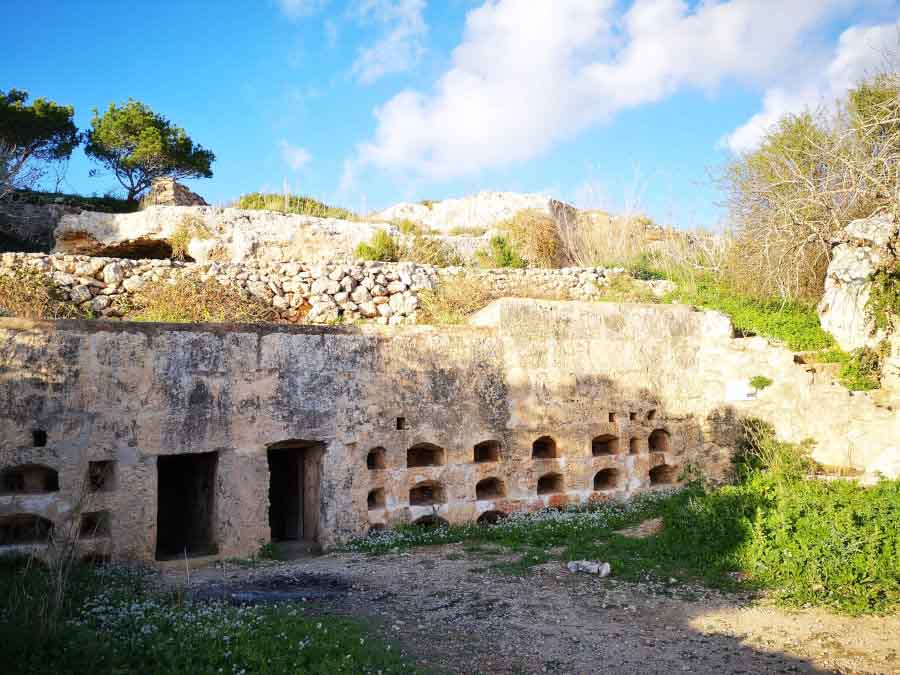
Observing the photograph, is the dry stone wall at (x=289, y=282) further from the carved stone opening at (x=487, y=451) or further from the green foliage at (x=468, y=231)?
the green foliage at (x=468, y=231)

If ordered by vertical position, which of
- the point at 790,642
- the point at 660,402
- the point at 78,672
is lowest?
the point at 790,642

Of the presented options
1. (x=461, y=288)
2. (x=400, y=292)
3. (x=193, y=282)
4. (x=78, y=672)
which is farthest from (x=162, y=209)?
(x=78, y=672)

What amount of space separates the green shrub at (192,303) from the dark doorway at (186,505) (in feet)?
7.08

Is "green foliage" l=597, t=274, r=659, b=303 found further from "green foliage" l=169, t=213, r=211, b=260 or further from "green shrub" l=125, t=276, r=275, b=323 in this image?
"green foliage" l=169, t=213, r=211, b=260

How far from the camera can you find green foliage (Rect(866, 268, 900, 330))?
11.2 m

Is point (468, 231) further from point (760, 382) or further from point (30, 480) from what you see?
point (30, 480)

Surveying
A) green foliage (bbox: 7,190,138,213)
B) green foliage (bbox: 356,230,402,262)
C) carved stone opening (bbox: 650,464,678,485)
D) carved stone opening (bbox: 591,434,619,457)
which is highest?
green foliage (bbox: 7,190,138,213)

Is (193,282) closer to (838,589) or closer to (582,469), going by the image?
(582,469)

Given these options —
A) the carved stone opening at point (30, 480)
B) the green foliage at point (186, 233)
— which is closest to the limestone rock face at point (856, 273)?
the green foliage at point (186, 233)

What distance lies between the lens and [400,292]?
12.6 meters

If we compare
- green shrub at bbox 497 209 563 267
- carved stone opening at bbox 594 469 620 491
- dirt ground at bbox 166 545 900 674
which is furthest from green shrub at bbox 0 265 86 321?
green shrub at bbox 497 209 563 267

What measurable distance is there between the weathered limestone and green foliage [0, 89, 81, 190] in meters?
12.0

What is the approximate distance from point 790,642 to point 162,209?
43.6ft

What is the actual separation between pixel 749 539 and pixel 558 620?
2976 millimetres
